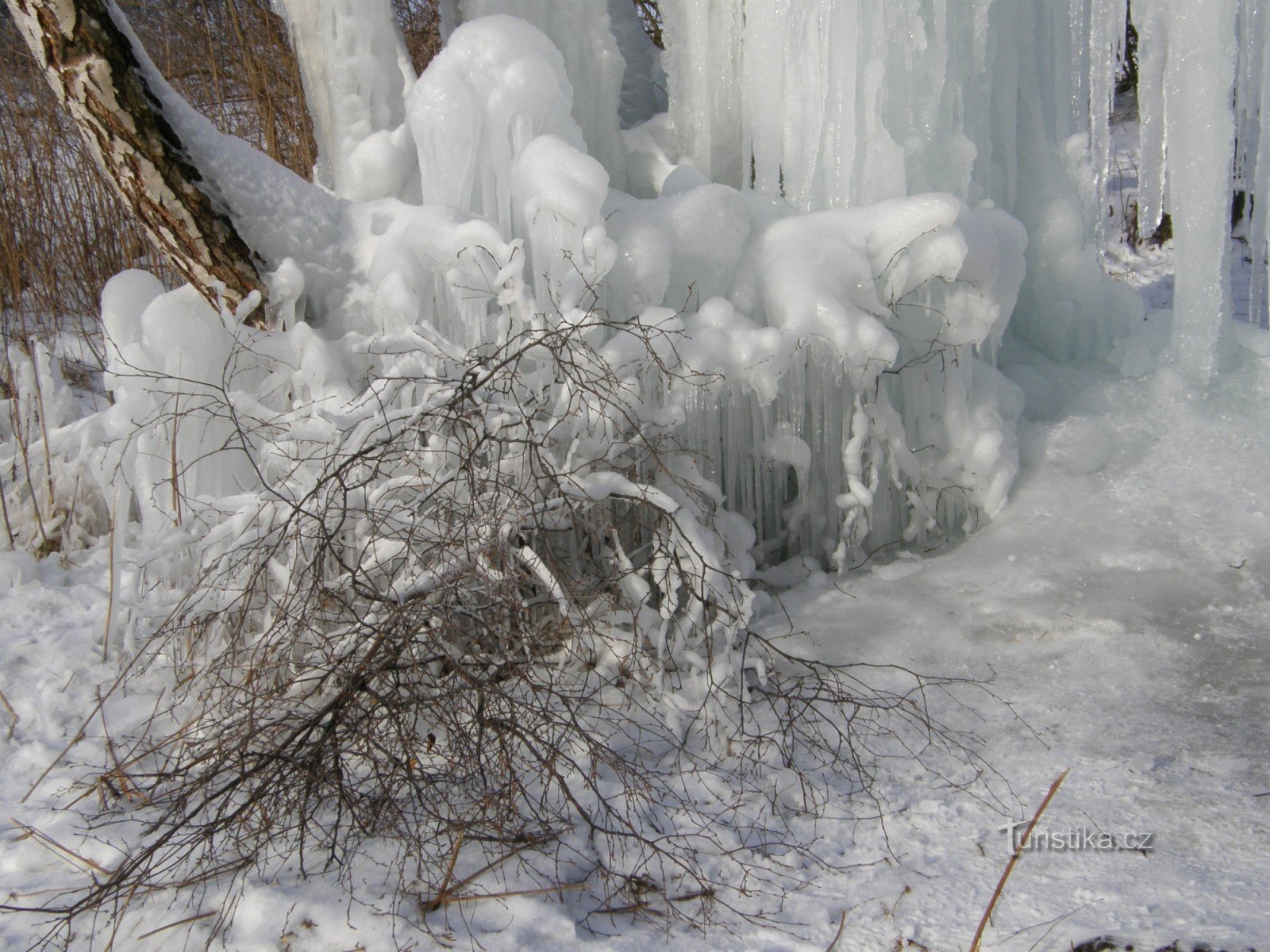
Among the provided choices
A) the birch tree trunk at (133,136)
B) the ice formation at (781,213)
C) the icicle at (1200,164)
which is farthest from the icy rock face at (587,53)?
the icicle at (1200,164)

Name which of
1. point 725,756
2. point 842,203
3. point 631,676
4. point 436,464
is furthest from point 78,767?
point 842,203

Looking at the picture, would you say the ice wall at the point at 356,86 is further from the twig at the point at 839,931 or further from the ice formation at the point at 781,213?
the twig at the point at 839,931

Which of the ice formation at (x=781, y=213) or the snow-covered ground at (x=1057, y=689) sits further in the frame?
the ice formation at (x=781, y=213)

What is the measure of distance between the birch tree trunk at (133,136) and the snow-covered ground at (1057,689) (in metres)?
1.09

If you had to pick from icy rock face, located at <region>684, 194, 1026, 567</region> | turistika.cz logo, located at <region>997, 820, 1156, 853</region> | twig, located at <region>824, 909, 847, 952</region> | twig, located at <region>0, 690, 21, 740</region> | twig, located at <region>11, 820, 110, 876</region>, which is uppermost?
icy rock face, located at <region>684, 194, 1026, 567</region>

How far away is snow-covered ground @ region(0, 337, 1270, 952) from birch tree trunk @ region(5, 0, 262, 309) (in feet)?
3.59

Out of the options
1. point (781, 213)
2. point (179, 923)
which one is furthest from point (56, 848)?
point (781, 213)

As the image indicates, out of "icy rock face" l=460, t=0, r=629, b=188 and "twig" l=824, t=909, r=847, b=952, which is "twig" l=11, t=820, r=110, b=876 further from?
"icy rock face" l=460, t=0, r=629, b=188

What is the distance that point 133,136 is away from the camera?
3.00 metres

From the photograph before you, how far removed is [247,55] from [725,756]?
512cm

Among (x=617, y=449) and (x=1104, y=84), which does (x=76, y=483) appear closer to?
→ (x=617, y=449)

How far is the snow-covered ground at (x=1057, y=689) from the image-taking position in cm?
186

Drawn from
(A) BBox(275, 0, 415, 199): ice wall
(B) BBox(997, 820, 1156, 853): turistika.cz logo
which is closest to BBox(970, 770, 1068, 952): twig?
(B) BBox(997, 820, 1156, 853): turistika.cz logo

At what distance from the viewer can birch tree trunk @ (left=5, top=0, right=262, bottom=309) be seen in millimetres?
2902
